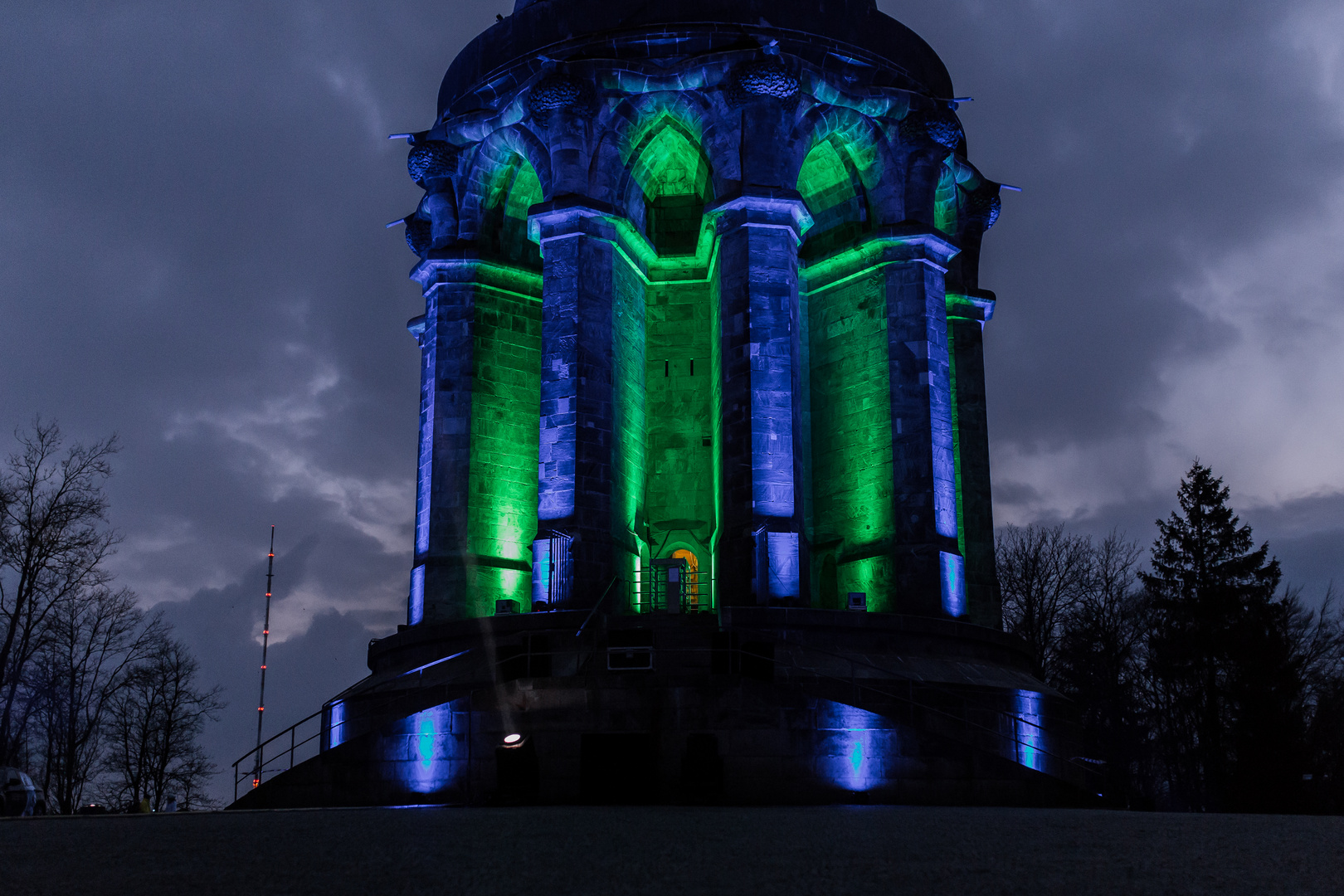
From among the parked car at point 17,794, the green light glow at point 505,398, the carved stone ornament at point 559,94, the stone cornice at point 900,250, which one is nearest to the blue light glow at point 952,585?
the stone cornice at point 900,250

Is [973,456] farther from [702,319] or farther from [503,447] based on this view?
[503,447]

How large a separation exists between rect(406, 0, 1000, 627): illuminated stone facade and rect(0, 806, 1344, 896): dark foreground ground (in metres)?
11.9

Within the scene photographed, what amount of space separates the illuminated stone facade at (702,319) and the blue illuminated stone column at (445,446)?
60mm

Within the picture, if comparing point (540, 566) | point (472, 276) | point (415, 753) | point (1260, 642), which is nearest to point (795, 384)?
point (540, 566)

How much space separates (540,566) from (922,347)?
961cm

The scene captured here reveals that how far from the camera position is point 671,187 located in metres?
31.7

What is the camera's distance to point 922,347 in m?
26.6

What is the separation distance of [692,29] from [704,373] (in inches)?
314

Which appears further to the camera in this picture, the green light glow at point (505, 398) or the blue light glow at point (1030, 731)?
the green light glow at point (505, 398)

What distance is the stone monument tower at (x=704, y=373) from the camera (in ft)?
71.4

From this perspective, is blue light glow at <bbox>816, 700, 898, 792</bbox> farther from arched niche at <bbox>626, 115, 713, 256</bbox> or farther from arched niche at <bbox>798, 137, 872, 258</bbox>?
arched niche at <bbox>626, 115, 713, 256</bbox>

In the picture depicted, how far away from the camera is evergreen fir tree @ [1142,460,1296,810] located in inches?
1270

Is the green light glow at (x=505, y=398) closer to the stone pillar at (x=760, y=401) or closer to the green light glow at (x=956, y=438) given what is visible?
the stone pillar at (x=760, y=401)

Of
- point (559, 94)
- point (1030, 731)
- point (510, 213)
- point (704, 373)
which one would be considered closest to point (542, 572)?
point (704, 373)
